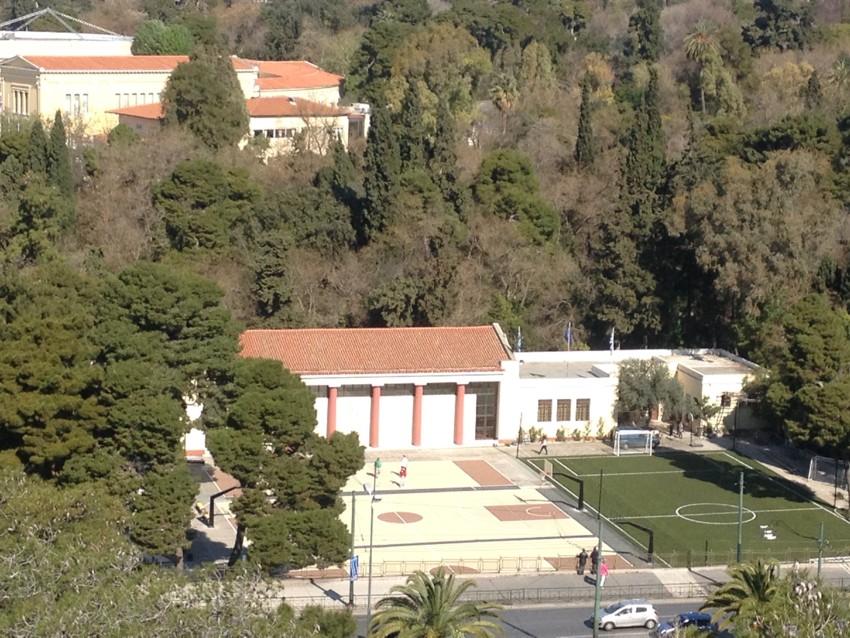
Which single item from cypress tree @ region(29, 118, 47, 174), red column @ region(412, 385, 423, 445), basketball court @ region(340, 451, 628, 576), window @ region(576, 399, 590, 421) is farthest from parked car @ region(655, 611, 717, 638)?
cypress tree @ region(29, 118, 47, 174)

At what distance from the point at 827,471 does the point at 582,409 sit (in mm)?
9995

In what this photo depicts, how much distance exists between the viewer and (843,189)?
73188mm

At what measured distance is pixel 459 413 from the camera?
60.0 meters

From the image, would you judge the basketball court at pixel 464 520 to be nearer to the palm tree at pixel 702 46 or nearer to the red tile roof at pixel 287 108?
the red tile roof at pixel 287 108

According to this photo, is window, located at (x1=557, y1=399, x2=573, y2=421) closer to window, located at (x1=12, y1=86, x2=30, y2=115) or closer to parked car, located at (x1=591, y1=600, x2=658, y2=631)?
parked car, located at (x1=591, y1=600, x2=658, y2=631)

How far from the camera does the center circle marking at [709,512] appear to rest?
5244 centimetres

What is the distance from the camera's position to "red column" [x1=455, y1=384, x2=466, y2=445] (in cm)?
5978

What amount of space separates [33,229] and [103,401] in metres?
24.0

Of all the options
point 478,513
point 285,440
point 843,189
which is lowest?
point 478,513

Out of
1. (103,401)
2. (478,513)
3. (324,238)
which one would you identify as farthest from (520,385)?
(103,401)

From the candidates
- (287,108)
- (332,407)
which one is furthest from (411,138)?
(332,407)

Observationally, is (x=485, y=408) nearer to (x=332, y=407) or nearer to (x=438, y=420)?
A: (x=438, y=420)

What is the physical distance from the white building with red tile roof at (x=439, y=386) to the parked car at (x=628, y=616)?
1825 cm

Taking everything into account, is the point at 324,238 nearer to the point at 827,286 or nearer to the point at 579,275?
the point at 579,275
